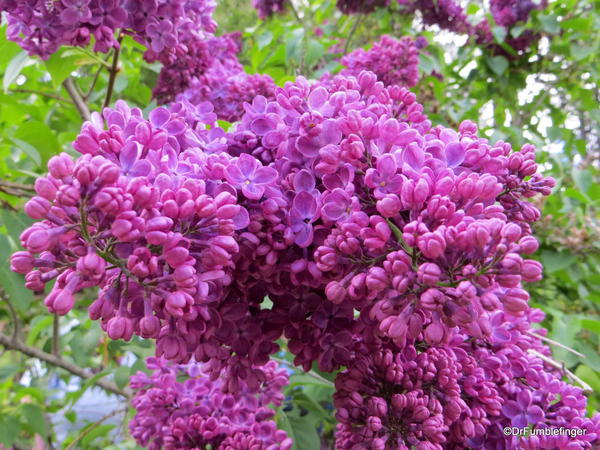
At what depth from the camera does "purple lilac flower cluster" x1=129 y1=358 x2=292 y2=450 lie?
1243 millimetres

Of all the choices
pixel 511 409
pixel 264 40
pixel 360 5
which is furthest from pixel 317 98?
pixel 360 5

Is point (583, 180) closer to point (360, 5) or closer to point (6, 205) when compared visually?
point (360, 5)

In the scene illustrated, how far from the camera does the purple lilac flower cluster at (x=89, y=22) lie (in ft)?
A: 4.19

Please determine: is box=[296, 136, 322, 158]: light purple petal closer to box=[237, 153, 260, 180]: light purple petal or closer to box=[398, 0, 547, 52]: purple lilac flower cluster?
box=[237, 153, 260, 180]: light purple petal

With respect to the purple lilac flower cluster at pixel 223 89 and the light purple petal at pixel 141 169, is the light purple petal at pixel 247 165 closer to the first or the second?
the light purple petal at pixel 141 169

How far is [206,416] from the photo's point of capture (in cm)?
130

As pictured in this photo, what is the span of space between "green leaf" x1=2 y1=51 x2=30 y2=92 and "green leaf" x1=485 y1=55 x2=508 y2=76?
243 centimetres

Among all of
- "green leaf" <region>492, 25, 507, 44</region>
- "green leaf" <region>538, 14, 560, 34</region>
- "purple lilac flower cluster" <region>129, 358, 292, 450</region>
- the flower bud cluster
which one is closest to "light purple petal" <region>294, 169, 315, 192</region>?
the flower bud cluster

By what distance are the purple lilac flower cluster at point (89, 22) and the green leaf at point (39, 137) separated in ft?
1.22

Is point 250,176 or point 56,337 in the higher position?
point 250,176

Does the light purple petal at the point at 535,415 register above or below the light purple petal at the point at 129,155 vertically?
below

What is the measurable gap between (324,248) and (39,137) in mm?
1390

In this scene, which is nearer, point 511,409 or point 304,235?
point 304,235

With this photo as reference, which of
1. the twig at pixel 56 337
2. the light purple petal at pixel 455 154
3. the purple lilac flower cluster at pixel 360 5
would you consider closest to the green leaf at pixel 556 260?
the purple lilac flower cluster at pixel 360 5
